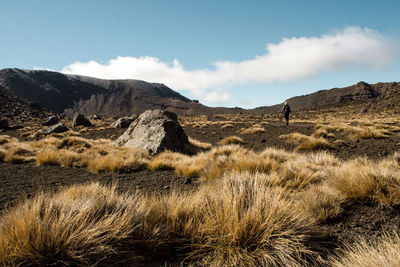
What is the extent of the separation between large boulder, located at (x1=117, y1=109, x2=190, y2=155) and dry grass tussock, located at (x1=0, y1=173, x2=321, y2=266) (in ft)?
18.4

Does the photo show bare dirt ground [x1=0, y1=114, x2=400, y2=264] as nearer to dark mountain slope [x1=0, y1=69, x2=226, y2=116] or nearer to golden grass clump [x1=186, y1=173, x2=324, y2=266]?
golden grass clump [x1=186, y1=173, x2=324, y2=266]

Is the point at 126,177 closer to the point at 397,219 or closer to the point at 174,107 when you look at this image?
the point at 397,219

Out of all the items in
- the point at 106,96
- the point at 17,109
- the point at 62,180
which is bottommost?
the point at 62,180

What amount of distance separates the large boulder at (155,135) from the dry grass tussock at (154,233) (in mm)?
5605

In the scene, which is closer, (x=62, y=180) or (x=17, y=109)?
(x=62, y=180)

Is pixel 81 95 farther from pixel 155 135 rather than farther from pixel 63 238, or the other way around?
pixel 63 238

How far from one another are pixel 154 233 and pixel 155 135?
666 centimetres

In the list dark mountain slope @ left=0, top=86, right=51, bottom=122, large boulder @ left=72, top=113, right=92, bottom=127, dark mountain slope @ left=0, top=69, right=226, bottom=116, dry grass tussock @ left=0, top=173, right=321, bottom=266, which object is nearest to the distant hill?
dark mountain slope @ left=0, top=69, right=226, bottom=116

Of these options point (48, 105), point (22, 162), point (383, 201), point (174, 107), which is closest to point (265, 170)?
point (383, 201)

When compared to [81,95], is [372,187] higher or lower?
lower

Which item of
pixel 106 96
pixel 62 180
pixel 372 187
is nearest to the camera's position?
pixel 372 187

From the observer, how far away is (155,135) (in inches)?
322

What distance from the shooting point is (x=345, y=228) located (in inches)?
80.5

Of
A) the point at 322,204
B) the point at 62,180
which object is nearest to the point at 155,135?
the point at 62,180
